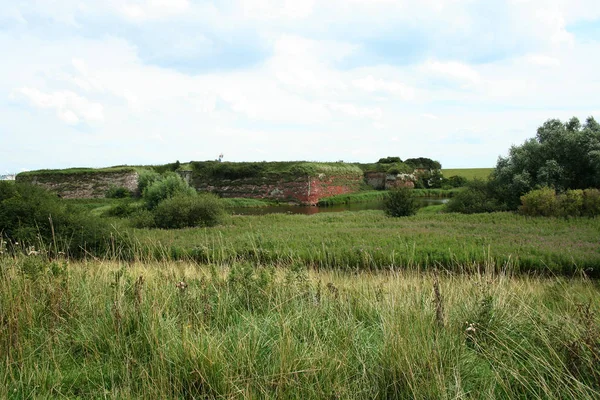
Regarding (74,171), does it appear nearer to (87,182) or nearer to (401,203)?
(87,182)

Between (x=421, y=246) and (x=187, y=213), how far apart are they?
9211 mm

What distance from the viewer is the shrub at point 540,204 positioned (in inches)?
537

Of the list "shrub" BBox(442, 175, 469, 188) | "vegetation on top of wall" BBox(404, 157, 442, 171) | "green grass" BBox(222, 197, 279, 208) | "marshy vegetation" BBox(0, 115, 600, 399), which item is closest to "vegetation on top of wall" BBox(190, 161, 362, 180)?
"green grass" BBox(222, 197, 279, 208)

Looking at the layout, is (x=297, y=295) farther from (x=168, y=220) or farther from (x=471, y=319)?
(x=168, y=220)

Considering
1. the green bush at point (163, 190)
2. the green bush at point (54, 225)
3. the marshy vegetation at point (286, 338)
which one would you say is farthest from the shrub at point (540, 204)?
the green bush at point (163, 190)

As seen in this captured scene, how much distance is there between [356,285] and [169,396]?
3160mm

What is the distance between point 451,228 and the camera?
11.9 m

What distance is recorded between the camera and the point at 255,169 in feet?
115

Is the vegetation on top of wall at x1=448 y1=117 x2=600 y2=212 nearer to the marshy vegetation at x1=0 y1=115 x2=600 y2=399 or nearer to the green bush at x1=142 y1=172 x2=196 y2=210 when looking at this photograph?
the marshy vegetation at x1=0 y1=115 x2=600 y2=399

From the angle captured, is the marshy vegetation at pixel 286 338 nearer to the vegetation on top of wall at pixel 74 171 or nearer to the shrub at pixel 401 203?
the shrub at pixel 401 203

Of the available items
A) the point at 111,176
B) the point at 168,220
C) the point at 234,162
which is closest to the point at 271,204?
the point at 234,162

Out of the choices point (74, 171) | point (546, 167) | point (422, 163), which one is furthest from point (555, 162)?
point (74, 171)

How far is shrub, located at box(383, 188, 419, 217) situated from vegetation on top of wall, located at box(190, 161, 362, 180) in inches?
617

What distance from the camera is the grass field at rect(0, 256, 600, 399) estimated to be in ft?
9.55
